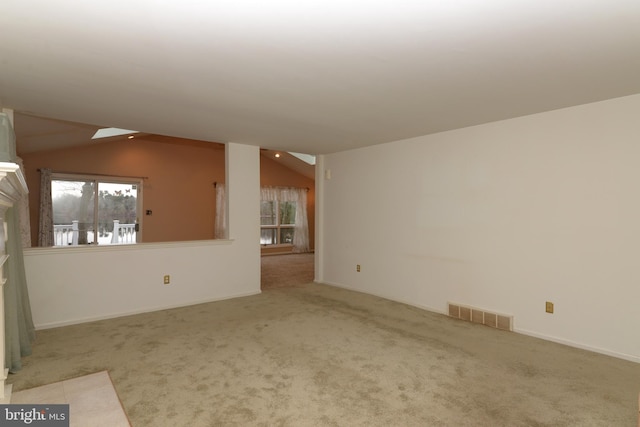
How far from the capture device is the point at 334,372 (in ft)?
8.66

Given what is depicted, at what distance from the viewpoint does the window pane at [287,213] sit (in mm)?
10203

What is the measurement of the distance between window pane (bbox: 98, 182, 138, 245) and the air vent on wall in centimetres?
651

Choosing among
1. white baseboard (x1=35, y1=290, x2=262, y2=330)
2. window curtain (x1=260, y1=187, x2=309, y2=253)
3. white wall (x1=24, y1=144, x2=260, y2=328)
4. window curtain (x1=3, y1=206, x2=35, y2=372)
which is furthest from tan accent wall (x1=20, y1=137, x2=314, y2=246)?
window curtain (x1=3, y1=206, x2=35, y2=372)

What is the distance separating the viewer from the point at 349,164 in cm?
549

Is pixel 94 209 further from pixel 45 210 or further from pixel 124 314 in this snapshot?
pixel 124 314

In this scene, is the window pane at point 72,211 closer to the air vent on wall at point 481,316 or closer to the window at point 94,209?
the window at point 94,209

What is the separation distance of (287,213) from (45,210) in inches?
223

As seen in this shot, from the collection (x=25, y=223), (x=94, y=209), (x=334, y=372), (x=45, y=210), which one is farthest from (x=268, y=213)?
A: (x=334, y=372)

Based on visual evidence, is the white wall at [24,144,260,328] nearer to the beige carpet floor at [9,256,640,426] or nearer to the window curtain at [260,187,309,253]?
the beige carpet floor at [9,256,640,426]

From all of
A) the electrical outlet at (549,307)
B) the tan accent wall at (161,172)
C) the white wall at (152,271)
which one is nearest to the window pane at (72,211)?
the tan accent wall at (161,172)

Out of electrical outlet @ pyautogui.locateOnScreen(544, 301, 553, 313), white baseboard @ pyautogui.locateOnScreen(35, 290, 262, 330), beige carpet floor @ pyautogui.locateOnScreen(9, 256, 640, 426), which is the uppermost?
electrical outlet @ pyautogui.locateOnScreen(544, 301, 553, 313)

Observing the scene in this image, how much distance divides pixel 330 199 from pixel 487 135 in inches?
106

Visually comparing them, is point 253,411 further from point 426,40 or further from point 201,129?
point 201,129

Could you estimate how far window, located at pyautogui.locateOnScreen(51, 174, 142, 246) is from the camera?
21.8 feet
